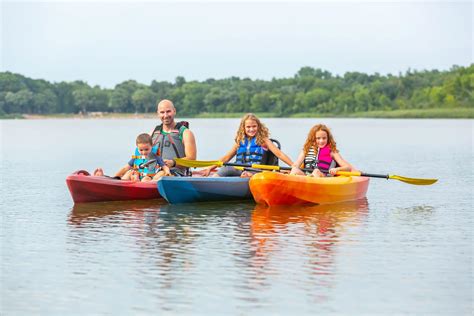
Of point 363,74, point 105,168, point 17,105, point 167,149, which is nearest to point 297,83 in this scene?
point 363,74

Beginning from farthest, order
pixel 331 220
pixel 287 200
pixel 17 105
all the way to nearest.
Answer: pixel 17 105, pixel 287 200, pixel 331 220

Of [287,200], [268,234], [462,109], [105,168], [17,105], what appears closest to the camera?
[268,234]

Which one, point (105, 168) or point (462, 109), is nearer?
point (105, 168)

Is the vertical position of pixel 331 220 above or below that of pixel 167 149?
below

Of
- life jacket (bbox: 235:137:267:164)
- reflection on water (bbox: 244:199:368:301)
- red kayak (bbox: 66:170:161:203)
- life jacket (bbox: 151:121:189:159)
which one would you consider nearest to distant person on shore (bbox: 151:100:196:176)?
life jacket (bbox: 151:121:189:159)

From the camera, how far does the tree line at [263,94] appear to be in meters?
112

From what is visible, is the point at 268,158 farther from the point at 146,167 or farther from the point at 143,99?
the point at 143,99

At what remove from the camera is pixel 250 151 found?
561 inches

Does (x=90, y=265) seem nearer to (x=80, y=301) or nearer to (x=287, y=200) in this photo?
(x=80, y=301)

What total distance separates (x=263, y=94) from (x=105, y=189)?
114 metres

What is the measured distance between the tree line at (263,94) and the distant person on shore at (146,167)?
303ft

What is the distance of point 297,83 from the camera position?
139m

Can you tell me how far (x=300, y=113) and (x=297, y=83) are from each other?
15.2 meters

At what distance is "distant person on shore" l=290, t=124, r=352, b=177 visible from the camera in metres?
14.3
